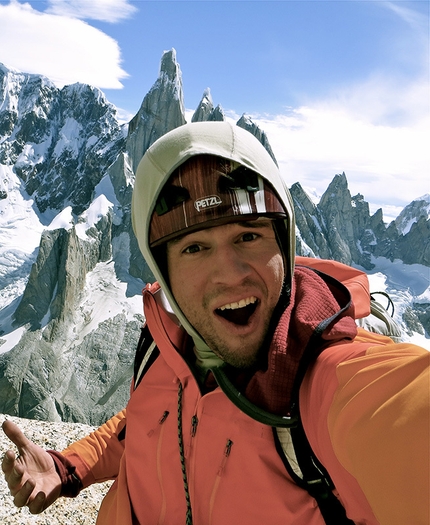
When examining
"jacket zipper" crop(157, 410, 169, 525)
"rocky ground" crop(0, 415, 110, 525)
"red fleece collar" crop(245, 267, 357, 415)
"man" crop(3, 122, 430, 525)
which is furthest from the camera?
"rocky ground" crop(0, 415, 110, 525)

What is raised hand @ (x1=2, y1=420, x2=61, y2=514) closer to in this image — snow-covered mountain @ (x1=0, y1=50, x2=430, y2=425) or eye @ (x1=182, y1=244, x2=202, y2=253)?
eye @ (x1=182, y1=244, x2=202, y2=253)

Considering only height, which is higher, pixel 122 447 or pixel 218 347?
pixel 218 347

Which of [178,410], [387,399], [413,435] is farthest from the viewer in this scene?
[178,410]

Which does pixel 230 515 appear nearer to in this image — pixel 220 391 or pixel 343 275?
pixel 220 391

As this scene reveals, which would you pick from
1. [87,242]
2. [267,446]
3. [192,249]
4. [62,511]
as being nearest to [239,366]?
[267,446]

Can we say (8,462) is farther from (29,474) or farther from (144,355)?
(144,355)

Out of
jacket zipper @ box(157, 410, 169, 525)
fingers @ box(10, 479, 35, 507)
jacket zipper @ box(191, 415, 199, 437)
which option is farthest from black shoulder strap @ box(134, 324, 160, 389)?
fingers @ box(10, 479, 35, 507)

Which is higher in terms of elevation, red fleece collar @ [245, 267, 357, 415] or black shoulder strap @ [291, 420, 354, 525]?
red fleece collar @ [245, 267, 357, 415]

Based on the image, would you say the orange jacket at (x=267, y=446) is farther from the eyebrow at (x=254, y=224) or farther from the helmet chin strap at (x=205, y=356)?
the eyebrow at (x=254, y=224)

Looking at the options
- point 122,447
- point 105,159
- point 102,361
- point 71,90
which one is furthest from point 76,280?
point 71,90
